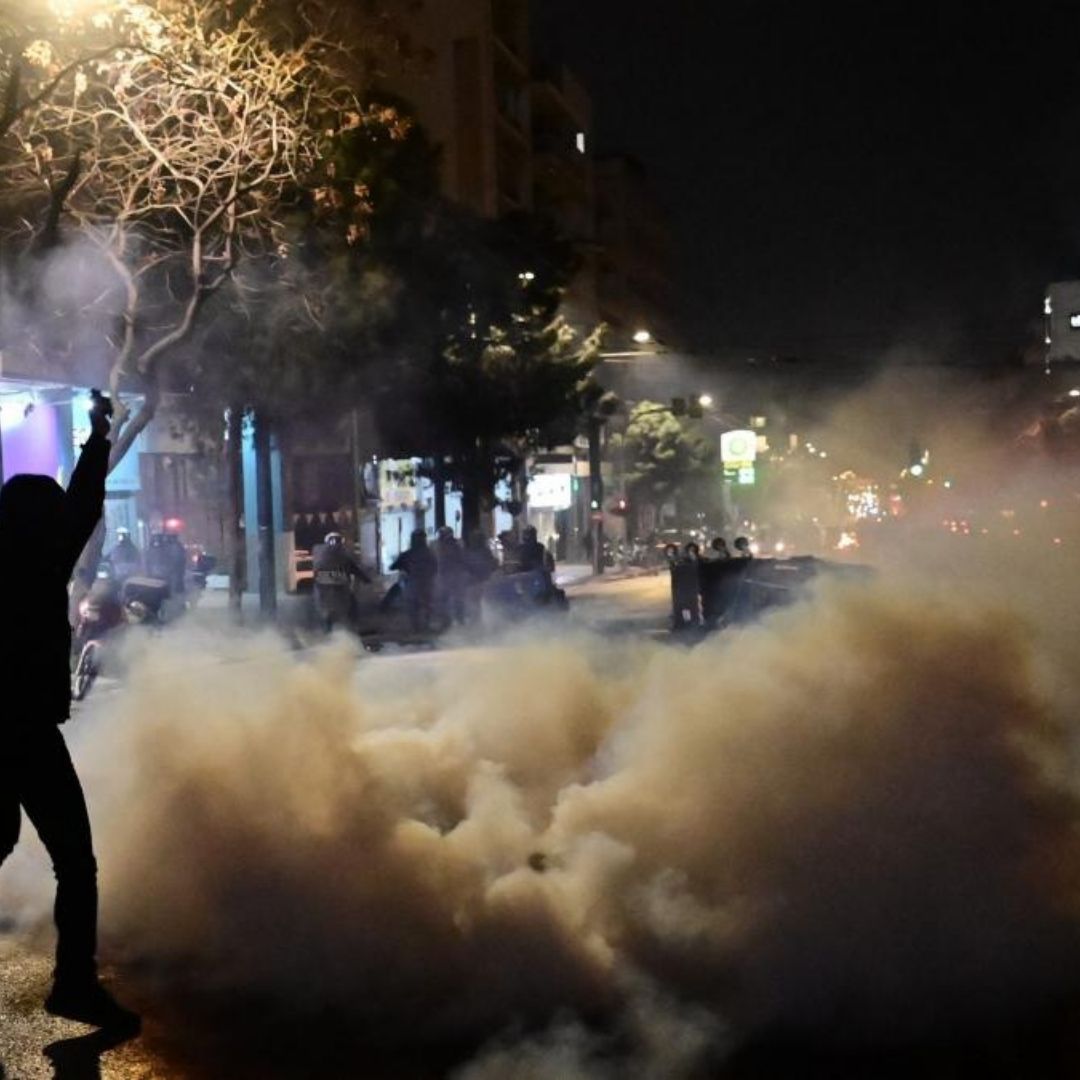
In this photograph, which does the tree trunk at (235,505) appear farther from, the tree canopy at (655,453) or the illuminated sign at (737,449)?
the illuminated sign at (737,449)

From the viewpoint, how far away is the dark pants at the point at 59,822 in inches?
173

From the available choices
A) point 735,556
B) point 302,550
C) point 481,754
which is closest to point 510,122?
point 302,550

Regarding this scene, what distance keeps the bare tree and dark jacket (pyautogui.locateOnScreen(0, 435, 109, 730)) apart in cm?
756

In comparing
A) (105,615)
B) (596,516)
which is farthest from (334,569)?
(596,516)

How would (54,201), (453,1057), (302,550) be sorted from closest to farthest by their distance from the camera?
(453,1057) → (54,201) → (302,550)

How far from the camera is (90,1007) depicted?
15.1ft

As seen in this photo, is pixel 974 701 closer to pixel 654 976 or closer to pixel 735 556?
pixel 654 976

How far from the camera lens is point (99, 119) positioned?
13383mm

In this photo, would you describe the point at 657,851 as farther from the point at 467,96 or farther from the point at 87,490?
the point at 467,96

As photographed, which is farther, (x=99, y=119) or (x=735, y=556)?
(x=735, y=556)

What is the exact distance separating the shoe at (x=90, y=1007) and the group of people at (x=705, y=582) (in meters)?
12.4

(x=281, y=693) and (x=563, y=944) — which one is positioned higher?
(x=281, y=693)

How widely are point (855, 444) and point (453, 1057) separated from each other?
51.1m

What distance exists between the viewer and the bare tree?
1215cm
